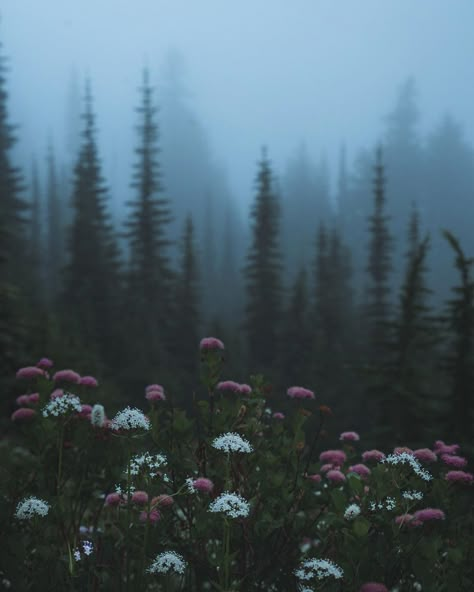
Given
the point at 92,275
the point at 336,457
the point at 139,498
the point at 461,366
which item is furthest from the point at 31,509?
the point at 92,275

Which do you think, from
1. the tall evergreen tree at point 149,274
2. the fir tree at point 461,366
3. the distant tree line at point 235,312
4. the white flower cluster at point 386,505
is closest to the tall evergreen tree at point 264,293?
the distant tree line at point 235,312

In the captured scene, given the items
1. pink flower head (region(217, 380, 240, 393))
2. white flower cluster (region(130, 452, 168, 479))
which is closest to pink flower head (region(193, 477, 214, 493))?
white flower cluster (region(130, 452, 168, 479))

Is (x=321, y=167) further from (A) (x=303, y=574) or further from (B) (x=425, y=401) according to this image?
(A) (x=303, y=574)

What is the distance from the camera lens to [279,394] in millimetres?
27906

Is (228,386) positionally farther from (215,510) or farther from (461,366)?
(461,366)

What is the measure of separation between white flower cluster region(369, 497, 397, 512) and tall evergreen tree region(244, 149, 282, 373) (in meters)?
30.9

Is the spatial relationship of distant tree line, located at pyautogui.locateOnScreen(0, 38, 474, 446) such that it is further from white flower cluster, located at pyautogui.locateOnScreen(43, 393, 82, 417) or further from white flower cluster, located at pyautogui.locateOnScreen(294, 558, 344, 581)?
white flower cluster, located at pyautogui.locateOnScreen(294, 558, 344, 581)

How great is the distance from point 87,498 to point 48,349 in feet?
45.3

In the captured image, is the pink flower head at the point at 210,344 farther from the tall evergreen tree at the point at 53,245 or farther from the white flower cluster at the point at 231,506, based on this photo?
the tall evergreen tree at the point at 53,245

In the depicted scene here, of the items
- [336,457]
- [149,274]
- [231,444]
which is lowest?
[149,274]

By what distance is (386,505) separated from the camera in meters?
3.03

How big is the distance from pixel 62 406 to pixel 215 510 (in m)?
1.19

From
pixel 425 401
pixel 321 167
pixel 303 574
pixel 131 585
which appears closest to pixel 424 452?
pixel 303 574

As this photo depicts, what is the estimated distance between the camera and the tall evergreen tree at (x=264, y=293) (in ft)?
121
